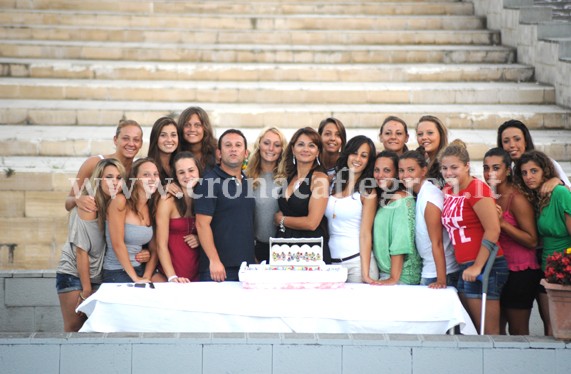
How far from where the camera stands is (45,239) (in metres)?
9.48

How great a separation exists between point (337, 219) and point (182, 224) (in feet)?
3.48

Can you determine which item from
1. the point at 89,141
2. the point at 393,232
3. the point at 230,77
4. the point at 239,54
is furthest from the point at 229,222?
the point at 239,54

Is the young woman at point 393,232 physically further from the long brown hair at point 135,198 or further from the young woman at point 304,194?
the long brown hair at point 135,198

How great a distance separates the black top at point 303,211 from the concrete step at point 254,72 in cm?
514

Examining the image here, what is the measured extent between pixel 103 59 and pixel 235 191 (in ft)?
19.6

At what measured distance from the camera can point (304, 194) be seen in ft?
22.0

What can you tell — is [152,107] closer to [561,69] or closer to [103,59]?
[103,59]

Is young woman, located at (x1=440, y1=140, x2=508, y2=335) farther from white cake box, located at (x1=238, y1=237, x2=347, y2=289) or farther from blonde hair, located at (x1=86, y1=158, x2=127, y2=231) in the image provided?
blonde hair, located at (x1=86, y1=158, x2=127, y2=231)

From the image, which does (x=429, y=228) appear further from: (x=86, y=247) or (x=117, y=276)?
(x=86, y=247)

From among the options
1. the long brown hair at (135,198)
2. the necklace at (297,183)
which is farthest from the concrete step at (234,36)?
the long brown hair at (135,198)

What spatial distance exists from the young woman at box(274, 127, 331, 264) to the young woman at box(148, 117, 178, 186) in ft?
2.67

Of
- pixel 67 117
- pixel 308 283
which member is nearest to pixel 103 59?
pixel 67 117

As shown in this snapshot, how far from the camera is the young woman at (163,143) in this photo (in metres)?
6.98

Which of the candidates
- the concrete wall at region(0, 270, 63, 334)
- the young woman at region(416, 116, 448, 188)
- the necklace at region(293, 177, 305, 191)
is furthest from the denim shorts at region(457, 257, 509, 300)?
the concrete wall at region(0, 270, 63, 334)
